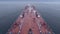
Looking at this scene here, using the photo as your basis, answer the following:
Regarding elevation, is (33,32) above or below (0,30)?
above

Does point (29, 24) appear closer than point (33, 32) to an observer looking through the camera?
No

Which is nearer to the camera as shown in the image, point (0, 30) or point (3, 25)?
point (0, 30)

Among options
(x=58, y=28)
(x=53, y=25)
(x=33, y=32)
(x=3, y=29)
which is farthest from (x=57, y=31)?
(x=33, y=32)

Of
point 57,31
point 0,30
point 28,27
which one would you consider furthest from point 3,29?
point 28,27

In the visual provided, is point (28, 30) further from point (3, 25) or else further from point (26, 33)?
point (3, 25)

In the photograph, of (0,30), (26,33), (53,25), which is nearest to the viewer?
(26,33)

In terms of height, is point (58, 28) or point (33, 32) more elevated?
point (33, 32)

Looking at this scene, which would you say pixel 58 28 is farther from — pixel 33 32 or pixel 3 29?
pixel 33 32

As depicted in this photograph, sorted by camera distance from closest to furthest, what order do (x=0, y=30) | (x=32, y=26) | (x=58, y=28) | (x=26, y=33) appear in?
(x=26, y=33) < (x=32, y=26) < (x=0, y=30) < (x=58, y=28)

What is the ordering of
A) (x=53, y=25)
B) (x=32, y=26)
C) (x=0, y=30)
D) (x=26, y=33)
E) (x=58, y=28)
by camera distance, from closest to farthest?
(x=26, y=33) → (x=32, y=26) → (x=0, y=30) → (x=58, y=28) → (x=53, y=25)
